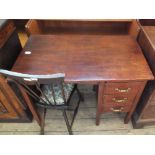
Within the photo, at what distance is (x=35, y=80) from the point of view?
32.6 inches

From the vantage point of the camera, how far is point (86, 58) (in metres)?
1.09

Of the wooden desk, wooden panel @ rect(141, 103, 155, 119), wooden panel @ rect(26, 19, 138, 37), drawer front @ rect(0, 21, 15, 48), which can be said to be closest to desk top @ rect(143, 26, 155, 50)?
the wooden desk

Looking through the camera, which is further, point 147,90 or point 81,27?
point 81,27

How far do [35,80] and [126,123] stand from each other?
39.5 inches

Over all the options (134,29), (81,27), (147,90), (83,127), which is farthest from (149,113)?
(81,27)

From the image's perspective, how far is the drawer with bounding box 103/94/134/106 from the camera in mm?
1110

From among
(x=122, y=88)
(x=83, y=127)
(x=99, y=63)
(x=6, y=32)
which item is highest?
(x=6, y=32)

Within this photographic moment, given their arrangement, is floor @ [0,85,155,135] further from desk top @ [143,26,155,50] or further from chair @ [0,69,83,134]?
desk top @ [143,26,155,50]

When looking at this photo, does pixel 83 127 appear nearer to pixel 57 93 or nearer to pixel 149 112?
pixel 57 93

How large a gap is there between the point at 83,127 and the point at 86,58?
69cm

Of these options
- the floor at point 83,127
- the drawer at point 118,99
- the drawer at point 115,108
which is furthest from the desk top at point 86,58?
the floor at point 83,127

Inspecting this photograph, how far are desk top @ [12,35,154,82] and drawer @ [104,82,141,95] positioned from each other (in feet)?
0.21
